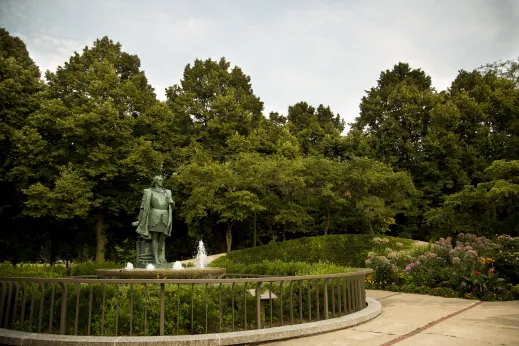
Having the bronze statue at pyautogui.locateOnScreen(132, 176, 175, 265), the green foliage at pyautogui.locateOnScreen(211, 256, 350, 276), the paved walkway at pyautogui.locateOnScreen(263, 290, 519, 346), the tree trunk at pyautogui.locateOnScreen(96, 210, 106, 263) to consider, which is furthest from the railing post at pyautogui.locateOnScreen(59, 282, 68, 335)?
the tree trunk at pyautogui.locateOnScreen(96, 210, 106, 263)

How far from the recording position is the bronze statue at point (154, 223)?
11281 millimetres

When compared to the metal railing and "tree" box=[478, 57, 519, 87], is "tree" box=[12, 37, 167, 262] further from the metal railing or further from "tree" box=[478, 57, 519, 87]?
"tree" box=[478, 57, 519, 87]

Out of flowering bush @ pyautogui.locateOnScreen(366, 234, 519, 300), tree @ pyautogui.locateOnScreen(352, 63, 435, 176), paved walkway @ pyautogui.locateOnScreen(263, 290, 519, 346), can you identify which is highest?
tree @ pyautogui.locateOnScreen(352, 63, 435, 176)

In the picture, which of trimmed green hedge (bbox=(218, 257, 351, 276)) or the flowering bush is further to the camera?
the flowering bush

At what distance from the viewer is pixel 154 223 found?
1130 cm

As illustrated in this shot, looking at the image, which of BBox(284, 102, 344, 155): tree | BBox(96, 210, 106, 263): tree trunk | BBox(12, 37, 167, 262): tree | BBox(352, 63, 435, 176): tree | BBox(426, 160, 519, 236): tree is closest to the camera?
BBox(426, 160, 519, 236): tree

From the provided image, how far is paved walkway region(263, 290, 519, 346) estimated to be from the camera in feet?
19.4

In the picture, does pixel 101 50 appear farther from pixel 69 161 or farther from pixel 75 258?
pixel 75 258

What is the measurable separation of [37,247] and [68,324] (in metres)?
25.8

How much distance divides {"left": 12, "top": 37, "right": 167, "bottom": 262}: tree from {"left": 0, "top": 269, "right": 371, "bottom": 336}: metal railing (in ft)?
56.8

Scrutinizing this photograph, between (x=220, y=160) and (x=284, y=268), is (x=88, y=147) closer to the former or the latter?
(x=220, y=160)

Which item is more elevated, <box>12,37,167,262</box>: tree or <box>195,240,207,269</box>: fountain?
<box>12,37,167,262</box>: tree

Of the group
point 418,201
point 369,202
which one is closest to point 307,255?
point 369,202

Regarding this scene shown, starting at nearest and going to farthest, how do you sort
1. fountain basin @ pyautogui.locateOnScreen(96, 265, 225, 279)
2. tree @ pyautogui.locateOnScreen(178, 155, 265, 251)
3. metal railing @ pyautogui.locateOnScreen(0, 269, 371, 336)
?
metal railing @ pyautogui.locateOnScreen(0, 269, 371, 336)
fountain basin @ pyautogui.locateOnScreen(96, 265, 225, 279)
tree @ pyautogui.locateOnScreen(178, 155, 265, 251)
